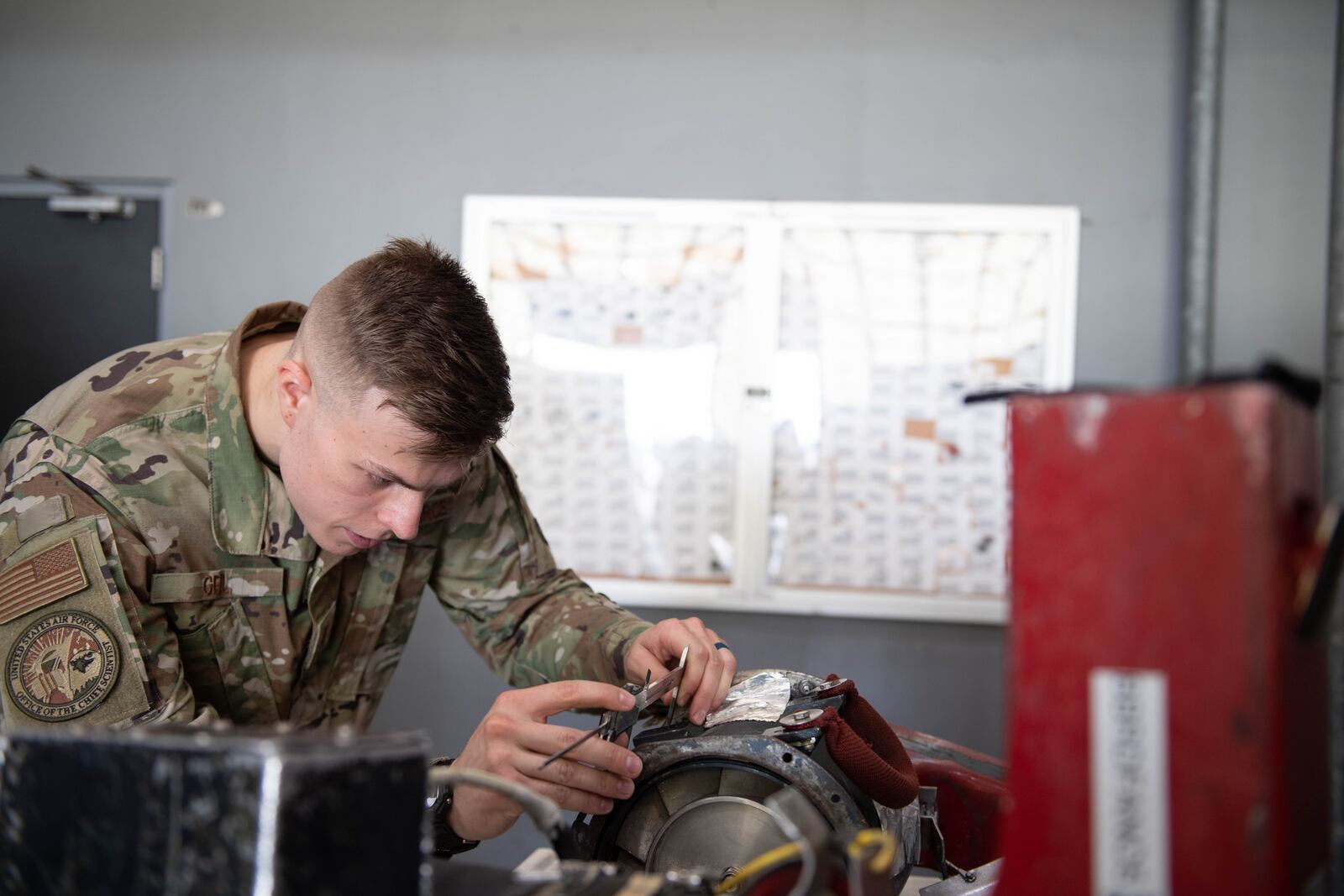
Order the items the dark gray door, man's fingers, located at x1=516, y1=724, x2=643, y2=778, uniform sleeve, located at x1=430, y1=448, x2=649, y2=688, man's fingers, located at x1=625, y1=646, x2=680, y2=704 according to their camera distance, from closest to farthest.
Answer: man's fingers, located at x1=516, y1=724, x2=643, y2=778, man's fingers, located at x1=625, y1=646, x2=680, y2=704, uniform sleeve, located at x1=430, y1=448, x2=649, y2=688, the dark gray door

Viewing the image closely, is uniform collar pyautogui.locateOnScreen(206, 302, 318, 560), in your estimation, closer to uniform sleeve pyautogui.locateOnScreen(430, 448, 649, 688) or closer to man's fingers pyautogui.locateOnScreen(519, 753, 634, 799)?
uniform sleeve pyautogui.locateOnScreen(430, 448, 649, 688)

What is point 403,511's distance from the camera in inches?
49.1

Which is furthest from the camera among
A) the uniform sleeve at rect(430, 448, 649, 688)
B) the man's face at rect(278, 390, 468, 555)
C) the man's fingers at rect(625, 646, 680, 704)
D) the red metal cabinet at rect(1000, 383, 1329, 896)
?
the uniform sleeve at rect(430, 448, 649, 688)

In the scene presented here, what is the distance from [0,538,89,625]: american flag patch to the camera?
42.3 inches

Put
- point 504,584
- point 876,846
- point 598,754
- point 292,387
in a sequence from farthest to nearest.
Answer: point 504,584 → point 292,387 → point 598,754 → point 876,846

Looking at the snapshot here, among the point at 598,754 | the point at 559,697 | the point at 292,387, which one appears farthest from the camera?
the point at 292,387

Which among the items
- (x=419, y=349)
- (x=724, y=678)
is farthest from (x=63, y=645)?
(x=724, y=678)

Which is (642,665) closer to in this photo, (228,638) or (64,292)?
(228,638)

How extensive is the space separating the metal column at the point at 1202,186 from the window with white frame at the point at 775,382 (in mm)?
270

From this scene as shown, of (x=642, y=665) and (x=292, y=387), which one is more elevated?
(x=292, y=387)

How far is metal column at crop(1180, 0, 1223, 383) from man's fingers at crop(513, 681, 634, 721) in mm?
1912

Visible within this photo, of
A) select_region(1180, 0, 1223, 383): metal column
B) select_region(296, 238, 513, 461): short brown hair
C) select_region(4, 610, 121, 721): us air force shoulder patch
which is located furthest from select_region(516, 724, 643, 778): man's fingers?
select_region(1180, 0, 1223, 383): metal column

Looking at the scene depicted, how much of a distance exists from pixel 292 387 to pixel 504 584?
467 mm

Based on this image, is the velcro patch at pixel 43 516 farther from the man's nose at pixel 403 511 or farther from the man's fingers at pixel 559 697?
the man's fingers at pixel 559 697
